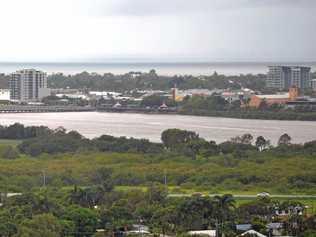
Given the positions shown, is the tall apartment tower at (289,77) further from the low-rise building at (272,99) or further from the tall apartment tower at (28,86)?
the tall apartment tower at (28,86)

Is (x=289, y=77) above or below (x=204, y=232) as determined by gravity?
above

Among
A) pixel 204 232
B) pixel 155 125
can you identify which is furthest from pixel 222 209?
pixel 155 125

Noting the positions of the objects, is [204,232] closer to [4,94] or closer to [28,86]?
[28,86]

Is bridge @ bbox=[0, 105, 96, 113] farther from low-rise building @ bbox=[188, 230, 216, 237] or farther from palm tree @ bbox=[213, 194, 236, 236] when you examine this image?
low-rise building @ bbox=[188, 230, 216, 237]

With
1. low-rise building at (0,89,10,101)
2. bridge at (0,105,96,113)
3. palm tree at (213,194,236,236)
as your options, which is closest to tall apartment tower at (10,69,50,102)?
low-rise building at (0,89,10,101)

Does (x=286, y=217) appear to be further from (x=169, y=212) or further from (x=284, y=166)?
(x=284, y=166)

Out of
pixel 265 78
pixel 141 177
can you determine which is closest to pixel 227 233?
pixel 141 177

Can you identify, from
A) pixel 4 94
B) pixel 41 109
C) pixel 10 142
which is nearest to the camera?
pixel 10 142
